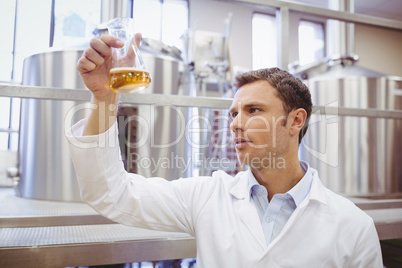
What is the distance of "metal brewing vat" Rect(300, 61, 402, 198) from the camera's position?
2100 mm

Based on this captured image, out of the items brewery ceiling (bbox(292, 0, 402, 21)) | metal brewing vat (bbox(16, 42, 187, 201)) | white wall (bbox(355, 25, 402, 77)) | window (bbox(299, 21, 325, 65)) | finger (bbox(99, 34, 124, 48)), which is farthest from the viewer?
white wall (bbox(355, 25, 402, 77))

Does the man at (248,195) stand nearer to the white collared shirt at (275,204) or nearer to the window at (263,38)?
the white collared shirt at (275,204)

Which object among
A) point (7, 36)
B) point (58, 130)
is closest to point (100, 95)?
point (58, 130)

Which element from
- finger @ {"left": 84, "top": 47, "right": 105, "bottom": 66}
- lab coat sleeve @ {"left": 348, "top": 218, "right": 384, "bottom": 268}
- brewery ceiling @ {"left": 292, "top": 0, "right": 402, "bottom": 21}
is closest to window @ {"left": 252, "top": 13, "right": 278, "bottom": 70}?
brewery ceiling @ {"left": 292, "top": 0, "right": 402, "bottom": 21}

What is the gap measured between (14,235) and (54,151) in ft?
2.07

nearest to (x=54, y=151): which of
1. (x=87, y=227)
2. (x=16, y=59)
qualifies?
(x=87, y=227)

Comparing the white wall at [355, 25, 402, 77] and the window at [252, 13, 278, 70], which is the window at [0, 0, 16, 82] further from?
the white wall at [355, 25, 402, 77]

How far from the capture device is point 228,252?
0.87 meters

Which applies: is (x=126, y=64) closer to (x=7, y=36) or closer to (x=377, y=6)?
(x=7, y=36)

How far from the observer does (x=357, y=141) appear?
2.10 meters

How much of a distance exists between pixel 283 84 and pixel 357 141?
4.26ft

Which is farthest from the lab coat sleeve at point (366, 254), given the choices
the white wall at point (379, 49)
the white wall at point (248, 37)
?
the white wall at point (379, 49)

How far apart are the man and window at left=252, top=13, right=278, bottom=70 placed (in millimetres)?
4723

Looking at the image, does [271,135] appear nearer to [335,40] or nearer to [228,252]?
[228,252]
